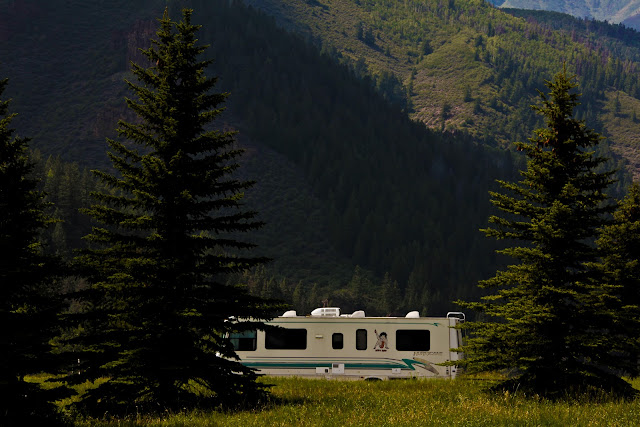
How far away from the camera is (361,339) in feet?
102

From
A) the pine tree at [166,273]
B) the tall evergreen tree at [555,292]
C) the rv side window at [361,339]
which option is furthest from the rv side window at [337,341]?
the pine tree at [166,273]

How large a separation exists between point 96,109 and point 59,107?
1591 cm

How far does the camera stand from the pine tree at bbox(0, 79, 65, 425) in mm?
14680

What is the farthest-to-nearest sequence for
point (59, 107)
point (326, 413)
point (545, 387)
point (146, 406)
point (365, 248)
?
1. point (59, 107)
2. point (365, 248)
3. point (545, 387)
4. point (146, 406)
5. point (326, 413)

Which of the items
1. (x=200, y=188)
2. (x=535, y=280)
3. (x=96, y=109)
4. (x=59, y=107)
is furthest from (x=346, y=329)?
(x=59, y=107)

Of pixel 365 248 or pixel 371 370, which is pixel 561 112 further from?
pixel 365 248

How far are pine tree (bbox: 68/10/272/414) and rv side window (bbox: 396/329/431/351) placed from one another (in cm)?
1295

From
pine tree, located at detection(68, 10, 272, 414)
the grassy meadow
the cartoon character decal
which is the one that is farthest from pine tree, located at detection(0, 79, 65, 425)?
the cartoon character decal

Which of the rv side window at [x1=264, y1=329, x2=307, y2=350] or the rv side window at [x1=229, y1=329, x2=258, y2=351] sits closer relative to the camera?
the rv side window at [x1=264, y1=329, x2=307, y2=350]

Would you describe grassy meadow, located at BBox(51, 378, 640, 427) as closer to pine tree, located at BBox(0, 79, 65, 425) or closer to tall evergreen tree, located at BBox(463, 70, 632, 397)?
tall evergreen tree, located at BBox(463, 70, 632, 397)

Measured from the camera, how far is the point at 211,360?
62.2ft

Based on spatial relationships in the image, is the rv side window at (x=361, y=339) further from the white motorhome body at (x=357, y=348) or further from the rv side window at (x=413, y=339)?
the rv side window at (x=413, y=339)


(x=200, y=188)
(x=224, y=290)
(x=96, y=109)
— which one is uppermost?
(x=96, y=109)

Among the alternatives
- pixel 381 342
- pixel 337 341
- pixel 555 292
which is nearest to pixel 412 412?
pixel 555 292
